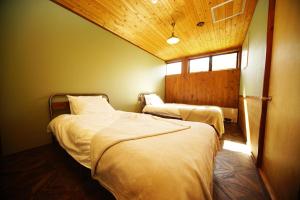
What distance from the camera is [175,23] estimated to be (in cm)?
261

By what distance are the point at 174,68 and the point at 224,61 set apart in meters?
1.92

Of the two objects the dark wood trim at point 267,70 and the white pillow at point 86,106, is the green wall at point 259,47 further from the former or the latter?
the white pillow at point 86,106

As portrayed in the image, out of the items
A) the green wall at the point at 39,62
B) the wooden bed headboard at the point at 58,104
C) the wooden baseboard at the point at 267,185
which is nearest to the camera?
the wooden baseboard at the point at 267,185

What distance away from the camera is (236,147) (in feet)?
7.04

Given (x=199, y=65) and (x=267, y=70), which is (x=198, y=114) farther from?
(x=199, y=65)

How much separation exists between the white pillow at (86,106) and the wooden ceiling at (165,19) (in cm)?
173

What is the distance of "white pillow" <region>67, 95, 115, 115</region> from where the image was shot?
1.99m

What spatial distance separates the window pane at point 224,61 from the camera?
4016mm

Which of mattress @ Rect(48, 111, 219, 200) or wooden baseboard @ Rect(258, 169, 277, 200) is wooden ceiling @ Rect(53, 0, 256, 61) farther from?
wooden baseboard @ Rect(258, 169, 277, 200)

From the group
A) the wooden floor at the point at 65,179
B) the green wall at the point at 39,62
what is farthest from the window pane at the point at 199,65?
the wooden floor at the point at 65,179

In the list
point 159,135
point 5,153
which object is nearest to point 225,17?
point 159,135

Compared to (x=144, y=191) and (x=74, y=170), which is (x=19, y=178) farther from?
(x=144, y=191)

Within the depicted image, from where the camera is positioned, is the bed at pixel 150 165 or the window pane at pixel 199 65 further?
the window pane at pixel 199 65

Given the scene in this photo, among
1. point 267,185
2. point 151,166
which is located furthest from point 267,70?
point 151,166
